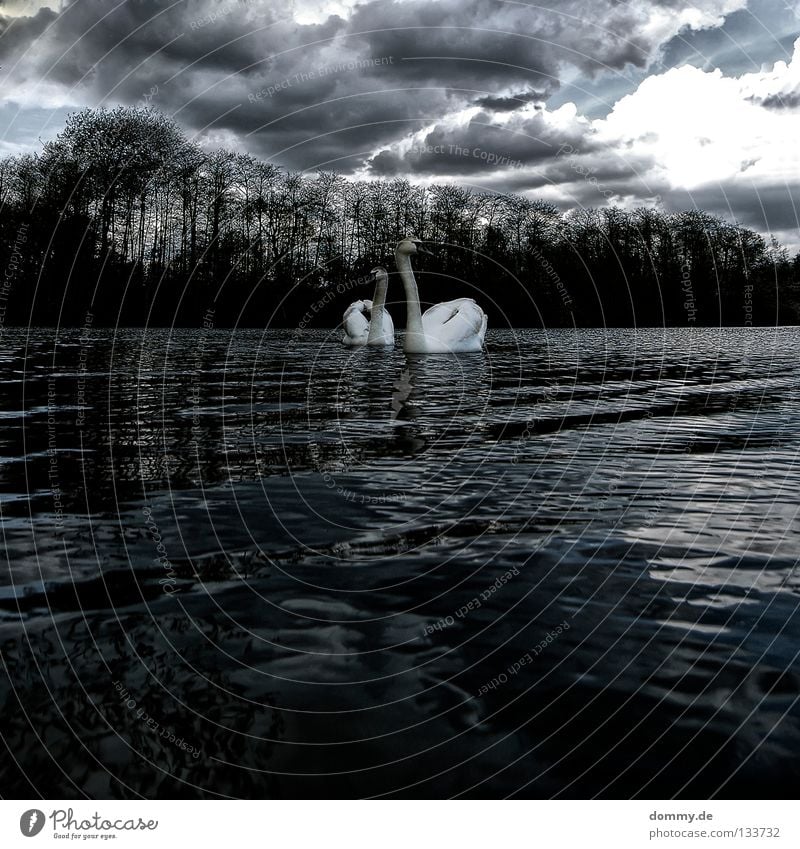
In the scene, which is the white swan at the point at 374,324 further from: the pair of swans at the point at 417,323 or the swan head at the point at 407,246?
the swan head at the point at 407,246

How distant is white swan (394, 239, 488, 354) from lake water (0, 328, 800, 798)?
14599 millimetres

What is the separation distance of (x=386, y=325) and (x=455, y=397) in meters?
15.6

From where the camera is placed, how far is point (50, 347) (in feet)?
94.5

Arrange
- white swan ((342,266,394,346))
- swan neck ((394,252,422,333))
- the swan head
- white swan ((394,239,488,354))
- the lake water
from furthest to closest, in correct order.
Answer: white swan ((342,266,394,346)), the swan head, white swan ((394,239,488,354)), swan neck ((394,252,422,333)), the lake water

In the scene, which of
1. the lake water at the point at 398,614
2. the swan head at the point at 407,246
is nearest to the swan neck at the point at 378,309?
the swan head at the point at 407,246

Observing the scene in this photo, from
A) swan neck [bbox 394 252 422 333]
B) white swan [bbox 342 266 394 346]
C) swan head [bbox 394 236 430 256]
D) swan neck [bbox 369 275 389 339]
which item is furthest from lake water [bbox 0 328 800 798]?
white swan [bbox 342 266 394 346]

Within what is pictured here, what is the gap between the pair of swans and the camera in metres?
25.4

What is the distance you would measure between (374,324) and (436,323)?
135 inches

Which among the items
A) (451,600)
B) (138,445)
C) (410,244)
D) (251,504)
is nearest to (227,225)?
(410,244)

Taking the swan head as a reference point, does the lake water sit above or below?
below

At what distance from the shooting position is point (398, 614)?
15.4 ft

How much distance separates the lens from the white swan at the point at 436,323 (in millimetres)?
25297

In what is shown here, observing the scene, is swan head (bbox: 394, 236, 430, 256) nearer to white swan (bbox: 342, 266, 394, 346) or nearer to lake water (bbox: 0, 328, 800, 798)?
white swan (bbox: 342, 266, 394, 346)

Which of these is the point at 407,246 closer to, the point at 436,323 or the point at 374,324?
the point at 436,323
